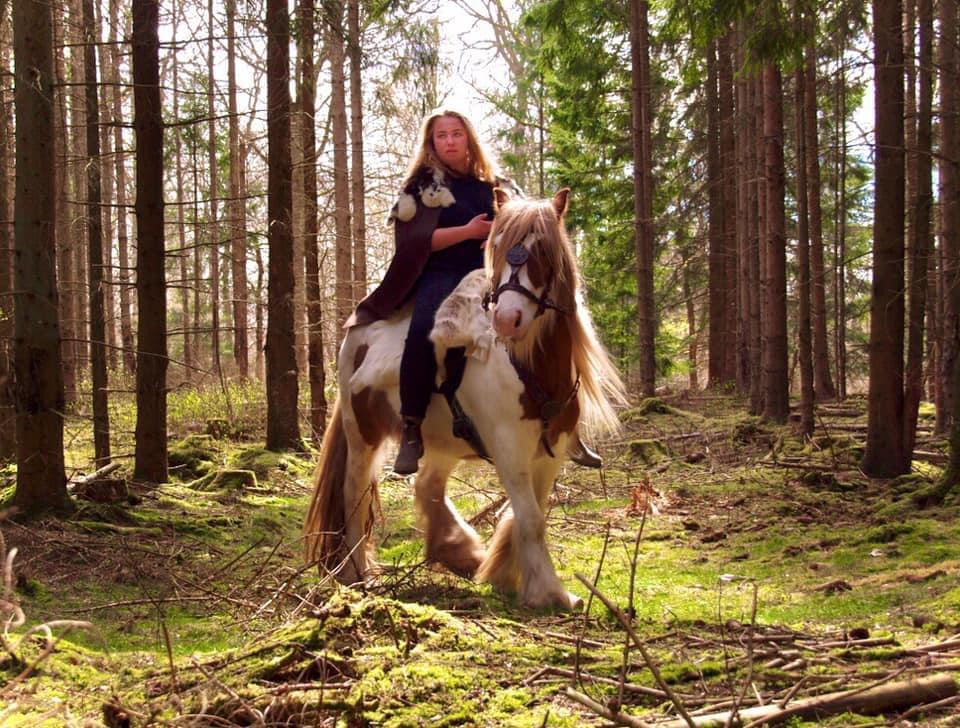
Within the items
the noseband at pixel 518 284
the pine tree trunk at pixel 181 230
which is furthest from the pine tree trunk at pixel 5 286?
the noseband at pixel 518 284

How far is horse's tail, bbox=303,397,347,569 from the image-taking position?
6.24 m

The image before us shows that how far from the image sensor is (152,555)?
19.9ft

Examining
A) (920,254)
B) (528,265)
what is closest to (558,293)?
(528,265)

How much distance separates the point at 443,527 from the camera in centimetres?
630

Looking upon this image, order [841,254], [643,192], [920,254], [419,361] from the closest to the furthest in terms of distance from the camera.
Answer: [419,361]
[920,254]
[643,192]
[841,254]

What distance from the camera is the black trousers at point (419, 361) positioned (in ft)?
17.7

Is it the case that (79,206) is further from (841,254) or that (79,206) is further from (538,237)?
(538,237)

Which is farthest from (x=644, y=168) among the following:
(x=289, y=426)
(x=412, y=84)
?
(x=289, y=426)

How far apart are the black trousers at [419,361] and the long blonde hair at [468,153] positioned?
3.00 feet

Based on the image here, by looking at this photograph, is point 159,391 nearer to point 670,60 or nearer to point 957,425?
point 957,425

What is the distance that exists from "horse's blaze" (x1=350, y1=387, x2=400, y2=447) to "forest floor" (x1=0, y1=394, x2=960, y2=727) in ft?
3.14

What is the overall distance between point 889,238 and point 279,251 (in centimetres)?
707

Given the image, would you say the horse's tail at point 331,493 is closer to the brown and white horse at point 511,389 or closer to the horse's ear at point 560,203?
the brown and white horse at point 511,389

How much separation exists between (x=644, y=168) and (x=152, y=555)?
12.5 m
